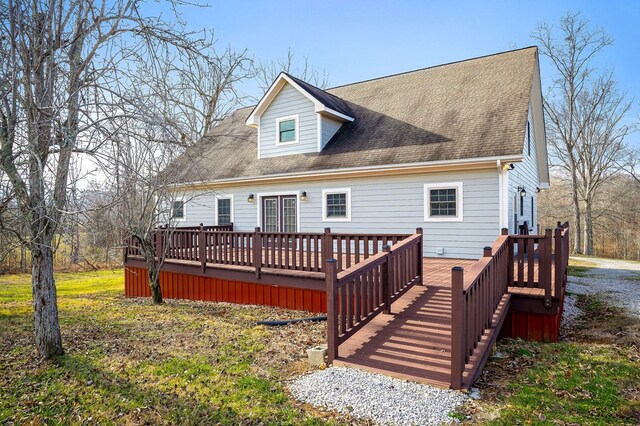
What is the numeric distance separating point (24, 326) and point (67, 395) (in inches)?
142

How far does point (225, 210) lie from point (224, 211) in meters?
0.07

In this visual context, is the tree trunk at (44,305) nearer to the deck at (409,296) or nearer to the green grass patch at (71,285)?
the deck at (409,296)

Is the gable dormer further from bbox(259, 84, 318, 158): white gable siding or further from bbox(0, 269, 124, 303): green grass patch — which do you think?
bbox(0, 269, 124, 303): green grass patch

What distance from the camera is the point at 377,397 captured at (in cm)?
333

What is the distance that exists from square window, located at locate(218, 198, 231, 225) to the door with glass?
65.4 inches

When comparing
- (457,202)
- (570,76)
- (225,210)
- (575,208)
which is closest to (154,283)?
(225,210)

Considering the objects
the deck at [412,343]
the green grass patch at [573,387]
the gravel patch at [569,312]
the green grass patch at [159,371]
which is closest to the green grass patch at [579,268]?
the gravel patch at [569,312]

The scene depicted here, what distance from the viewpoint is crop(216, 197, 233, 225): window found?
13.2 m

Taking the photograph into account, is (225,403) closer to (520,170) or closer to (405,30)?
(520,170)

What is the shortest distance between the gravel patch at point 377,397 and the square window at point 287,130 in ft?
30.8

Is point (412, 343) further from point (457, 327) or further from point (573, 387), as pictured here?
point (573, 387)

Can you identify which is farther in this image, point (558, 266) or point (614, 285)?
point (614, 285)

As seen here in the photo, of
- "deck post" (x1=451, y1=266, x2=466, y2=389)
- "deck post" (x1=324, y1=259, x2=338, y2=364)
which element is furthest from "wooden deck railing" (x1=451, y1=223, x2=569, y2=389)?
"deck post" (x1=324, y1=259, x2=338, y2=364)

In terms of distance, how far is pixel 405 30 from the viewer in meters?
12.0
